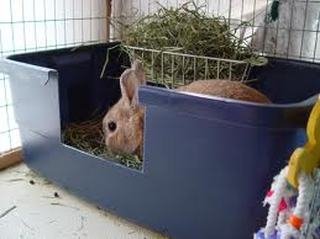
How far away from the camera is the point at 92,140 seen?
1076 mm

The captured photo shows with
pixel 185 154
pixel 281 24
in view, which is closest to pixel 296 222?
pixel 185 154

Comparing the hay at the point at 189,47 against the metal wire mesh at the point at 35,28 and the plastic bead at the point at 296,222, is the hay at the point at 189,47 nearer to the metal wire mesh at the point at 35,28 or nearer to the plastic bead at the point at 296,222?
the metal wire mesh at the point at 35,28

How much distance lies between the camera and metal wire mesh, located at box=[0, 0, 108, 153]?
1114 millimetres

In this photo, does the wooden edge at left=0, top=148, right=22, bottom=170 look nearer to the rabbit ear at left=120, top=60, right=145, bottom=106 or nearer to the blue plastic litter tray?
the blue plastic litter tray

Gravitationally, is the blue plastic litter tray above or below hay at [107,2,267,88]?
below

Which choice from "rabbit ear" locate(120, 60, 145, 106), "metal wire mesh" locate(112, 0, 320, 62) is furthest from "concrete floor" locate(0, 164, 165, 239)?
"metal wire mesh" locate(112, 0, 320, 62)

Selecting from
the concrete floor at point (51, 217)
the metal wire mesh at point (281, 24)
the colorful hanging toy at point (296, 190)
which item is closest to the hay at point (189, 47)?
the metal wire mesh at point (281, 24)

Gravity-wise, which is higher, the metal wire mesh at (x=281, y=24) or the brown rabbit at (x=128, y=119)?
the metal wire mesh at (x=281, y=24)

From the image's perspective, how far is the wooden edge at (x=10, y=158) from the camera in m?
1.10

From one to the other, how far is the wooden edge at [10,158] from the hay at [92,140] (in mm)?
166

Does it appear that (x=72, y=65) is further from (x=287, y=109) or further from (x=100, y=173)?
(x=287, y=109)

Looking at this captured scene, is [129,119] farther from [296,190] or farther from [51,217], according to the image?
[296,190]

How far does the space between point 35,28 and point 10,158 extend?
379 millimetres

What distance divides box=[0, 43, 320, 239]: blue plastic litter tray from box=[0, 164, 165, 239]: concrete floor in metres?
0.03
